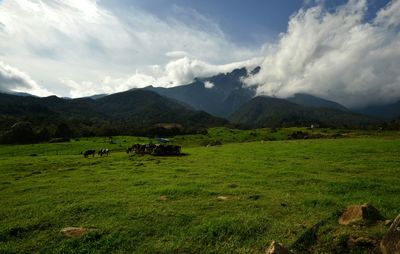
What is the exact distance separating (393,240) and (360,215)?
383 cm

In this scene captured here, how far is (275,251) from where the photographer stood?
980 centimetres

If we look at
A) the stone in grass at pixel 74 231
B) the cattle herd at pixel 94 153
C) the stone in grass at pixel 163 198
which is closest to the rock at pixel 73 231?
the stone in grass at pixel 74 231

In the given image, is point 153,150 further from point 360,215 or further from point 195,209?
point 360,215

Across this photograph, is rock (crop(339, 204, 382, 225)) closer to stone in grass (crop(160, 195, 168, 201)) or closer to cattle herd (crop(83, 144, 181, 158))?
stone in grass (crop(160, 195, 168, 201))

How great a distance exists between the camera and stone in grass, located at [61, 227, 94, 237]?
1379 cm

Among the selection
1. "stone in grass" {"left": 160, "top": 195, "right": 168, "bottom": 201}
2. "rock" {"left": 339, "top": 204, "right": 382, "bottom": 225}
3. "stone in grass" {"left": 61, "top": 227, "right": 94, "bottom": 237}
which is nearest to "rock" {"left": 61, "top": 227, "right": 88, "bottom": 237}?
"stone in grass" {"left": 61, "top": 227, "right": 94, "bottom": 237}

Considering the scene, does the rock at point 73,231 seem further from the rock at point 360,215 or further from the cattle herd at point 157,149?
the cattle herd at point 157,149

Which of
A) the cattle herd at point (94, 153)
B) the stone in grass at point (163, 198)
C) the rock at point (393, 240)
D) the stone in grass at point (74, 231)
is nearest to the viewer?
the rock at point (393, 240)

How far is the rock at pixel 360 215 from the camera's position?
13421 millimetres

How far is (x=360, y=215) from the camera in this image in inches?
533

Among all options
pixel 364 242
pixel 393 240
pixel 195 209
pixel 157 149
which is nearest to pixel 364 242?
pixel 364 242

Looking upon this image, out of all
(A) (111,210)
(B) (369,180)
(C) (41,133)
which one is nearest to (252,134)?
(C) (41,133)

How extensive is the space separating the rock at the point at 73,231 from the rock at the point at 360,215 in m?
12.3

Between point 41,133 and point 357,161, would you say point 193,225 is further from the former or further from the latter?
point 41,133
